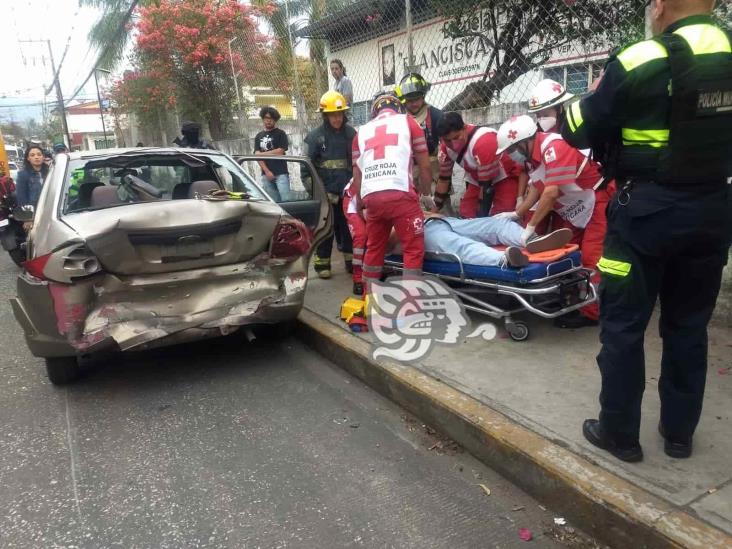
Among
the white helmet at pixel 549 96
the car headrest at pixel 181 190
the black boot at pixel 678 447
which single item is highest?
the white helmet at pixel 549 96

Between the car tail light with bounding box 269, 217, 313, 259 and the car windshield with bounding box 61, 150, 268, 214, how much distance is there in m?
0.48

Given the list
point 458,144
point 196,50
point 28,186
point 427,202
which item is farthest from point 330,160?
point 196,50

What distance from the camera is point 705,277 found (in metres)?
2.24

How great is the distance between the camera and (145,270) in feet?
11.5

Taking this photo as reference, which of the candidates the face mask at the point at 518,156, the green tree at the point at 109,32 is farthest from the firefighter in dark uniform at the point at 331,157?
the green tree at the point at 109,32

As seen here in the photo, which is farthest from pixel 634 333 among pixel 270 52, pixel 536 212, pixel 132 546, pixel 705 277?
pixel 270 52

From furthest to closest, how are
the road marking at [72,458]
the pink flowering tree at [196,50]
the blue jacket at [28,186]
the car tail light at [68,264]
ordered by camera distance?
the pink flowering tree at [196,50] < the blue jacket at [28,186] < the car tail light at [68,264] < the road marking at [72,458]

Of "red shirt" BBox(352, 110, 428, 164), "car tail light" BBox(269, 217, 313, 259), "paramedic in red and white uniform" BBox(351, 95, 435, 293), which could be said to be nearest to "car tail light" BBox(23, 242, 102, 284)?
"car tail light" BBox(269, 217, 313, 259)

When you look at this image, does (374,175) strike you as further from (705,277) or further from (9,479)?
(9,479)

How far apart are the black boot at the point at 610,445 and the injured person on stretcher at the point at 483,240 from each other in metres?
1.38

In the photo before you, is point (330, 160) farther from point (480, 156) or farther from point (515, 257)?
point (515, 257)

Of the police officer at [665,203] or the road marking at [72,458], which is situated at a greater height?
the police officer at [665,203]

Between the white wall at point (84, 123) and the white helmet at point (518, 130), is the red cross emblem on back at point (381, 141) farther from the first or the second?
A: the white wall at point (84, 123)

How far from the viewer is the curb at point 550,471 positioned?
201 centimetres
